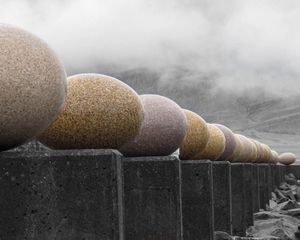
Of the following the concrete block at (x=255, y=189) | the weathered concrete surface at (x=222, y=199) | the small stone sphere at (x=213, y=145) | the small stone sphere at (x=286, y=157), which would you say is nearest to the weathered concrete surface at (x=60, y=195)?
the small stone sphere at (x=213, y=145)

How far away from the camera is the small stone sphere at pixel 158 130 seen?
921 centimetres

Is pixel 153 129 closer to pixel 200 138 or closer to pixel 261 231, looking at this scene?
pixel 200 138

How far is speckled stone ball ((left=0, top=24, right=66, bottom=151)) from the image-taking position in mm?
5453

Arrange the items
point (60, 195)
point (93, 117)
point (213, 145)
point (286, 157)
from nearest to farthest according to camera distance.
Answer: point (60, 195) < point (93, 117) < point (213, 145) < point (286, 157)

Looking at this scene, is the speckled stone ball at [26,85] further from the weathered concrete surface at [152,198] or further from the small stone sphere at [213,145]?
the small stone sphere at [213,145]

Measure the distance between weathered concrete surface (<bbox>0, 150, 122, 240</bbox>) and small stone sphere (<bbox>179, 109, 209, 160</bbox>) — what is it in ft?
16.6

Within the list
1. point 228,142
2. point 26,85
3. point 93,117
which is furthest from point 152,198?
point 228,142

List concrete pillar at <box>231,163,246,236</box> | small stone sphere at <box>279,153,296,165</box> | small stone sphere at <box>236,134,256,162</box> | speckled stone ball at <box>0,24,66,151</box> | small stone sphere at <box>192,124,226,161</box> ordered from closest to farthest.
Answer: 1. speckled stone ball at <box>0,24,66,151</box>
2. small stone sphere at <box>192,124,226,161</box>
3. concrete pillar at <box>231,163,246,236</box>
4. small stone sphere at <box>236,134,256,162</box>
5. small stone sphere at <box>279,153,296,165</box>

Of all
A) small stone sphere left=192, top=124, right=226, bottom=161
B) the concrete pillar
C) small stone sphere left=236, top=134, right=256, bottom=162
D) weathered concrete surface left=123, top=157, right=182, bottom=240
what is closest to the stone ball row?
weathered concrete surface left=123, top=157, right=182, bottom=240

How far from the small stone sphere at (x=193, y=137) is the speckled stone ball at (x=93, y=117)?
4327 millimetres

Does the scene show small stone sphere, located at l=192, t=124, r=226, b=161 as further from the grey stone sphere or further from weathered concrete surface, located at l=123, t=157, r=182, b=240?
the grey stone sphere

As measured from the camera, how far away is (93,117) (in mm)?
6887

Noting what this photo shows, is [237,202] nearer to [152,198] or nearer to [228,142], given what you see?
[228,142]

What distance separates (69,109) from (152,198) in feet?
8.61
